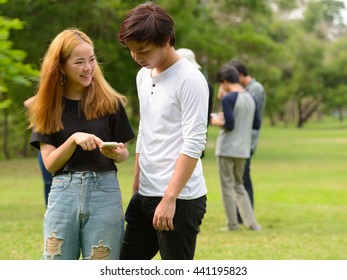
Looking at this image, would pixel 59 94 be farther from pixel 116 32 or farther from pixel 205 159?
pixel 205 159

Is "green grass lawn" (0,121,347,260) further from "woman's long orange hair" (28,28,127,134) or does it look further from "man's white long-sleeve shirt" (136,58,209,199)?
"woman's long orange hair" (28,28,127,134)

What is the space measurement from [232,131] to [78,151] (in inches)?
210

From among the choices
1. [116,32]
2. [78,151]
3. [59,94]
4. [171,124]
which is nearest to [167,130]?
[171,124]

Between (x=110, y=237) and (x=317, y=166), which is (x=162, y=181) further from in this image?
(x=317, y=166)

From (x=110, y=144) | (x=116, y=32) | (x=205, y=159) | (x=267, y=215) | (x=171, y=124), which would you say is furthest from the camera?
(x=205, y=159)

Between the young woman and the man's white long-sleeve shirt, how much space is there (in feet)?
0.45

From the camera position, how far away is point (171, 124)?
163 inches

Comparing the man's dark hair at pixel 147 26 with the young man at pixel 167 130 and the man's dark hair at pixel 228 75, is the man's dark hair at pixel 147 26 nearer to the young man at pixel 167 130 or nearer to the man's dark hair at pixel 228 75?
the young man at pixel 167 130

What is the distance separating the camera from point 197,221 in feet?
14.0

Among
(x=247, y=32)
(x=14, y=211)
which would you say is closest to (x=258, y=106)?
(x=14, y=211)

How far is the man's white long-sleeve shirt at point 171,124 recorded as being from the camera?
408cm

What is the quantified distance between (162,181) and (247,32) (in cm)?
3218

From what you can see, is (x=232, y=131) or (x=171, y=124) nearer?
(x=171, y=124)

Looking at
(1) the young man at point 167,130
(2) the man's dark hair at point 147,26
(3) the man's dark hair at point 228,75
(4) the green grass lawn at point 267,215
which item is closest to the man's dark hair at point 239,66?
(3) the man's dark hair at point 228,75
